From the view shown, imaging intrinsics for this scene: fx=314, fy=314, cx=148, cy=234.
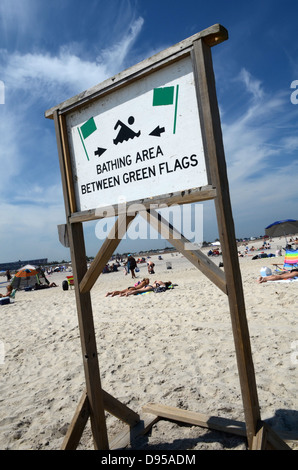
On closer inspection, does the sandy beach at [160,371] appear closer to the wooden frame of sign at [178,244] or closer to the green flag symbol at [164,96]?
the wooden frame of sign at [178,244]

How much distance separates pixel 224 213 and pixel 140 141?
0.83 metres

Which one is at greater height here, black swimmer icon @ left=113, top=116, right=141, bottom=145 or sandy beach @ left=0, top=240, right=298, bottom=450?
black swimmer icon @ left=113, top=116, right=141, bottom=145

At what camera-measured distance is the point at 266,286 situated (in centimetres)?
856

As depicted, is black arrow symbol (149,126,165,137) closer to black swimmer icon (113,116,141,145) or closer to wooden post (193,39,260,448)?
black swimmer icon (113,116,141,145)

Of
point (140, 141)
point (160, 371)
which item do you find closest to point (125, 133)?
point (140, 141)

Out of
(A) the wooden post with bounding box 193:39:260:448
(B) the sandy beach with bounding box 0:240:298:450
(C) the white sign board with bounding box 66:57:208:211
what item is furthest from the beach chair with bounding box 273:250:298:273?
(C) the white sign board with bounding box 66:57:208:211

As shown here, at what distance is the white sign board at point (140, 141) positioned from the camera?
207 cm

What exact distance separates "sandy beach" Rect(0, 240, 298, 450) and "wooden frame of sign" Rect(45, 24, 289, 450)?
273mm

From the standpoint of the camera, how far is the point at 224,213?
6.47 feet

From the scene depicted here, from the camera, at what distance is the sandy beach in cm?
278

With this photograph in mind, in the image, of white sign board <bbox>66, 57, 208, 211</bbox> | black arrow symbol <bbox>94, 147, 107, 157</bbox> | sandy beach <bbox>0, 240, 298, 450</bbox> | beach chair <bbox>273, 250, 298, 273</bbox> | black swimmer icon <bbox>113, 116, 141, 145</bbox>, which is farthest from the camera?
beach chair <bbox>273, 250, 298, 273</bbox>
